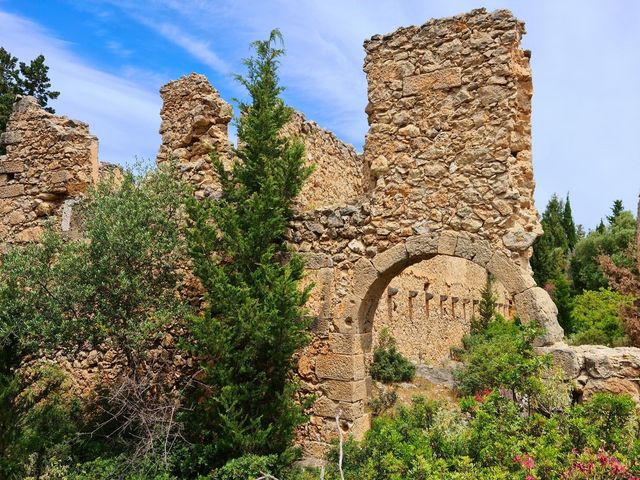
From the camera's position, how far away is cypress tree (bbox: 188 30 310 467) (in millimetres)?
6566

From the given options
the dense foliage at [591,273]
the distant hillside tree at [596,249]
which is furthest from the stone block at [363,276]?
the distant hillside tree at [596,249]

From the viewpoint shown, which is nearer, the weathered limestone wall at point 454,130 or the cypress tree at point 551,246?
the weathered limestone wall at point 454,130

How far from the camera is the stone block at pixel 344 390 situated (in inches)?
284

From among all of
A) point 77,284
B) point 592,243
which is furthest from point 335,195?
point 592,243

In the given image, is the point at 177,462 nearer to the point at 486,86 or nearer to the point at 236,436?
the point at 236,436

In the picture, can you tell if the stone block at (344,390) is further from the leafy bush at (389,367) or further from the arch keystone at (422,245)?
the leafy bush at (389,367)

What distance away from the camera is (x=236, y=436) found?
6.34 metres

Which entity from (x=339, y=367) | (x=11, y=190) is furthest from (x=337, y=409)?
(x=11, y=190)

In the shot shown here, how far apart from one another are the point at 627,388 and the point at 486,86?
3925mm

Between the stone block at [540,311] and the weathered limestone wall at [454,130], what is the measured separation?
17.7 inches

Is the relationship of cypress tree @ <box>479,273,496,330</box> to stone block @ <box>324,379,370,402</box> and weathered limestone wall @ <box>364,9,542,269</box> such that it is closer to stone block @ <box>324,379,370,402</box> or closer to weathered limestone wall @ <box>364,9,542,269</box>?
stone block @ <box>324,379,370,402</box>

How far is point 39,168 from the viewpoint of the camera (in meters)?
9.55

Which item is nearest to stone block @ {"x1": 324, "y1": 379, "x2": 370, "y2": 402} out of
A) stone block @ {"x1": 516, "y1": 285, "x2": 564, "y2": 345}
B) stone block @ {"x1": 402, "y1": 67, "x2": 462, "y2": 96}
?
stone block @ {"x1": 516, "y1": 285, "x2": 564, "y2": 345}

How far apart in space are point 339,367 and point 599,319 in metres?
15.0
